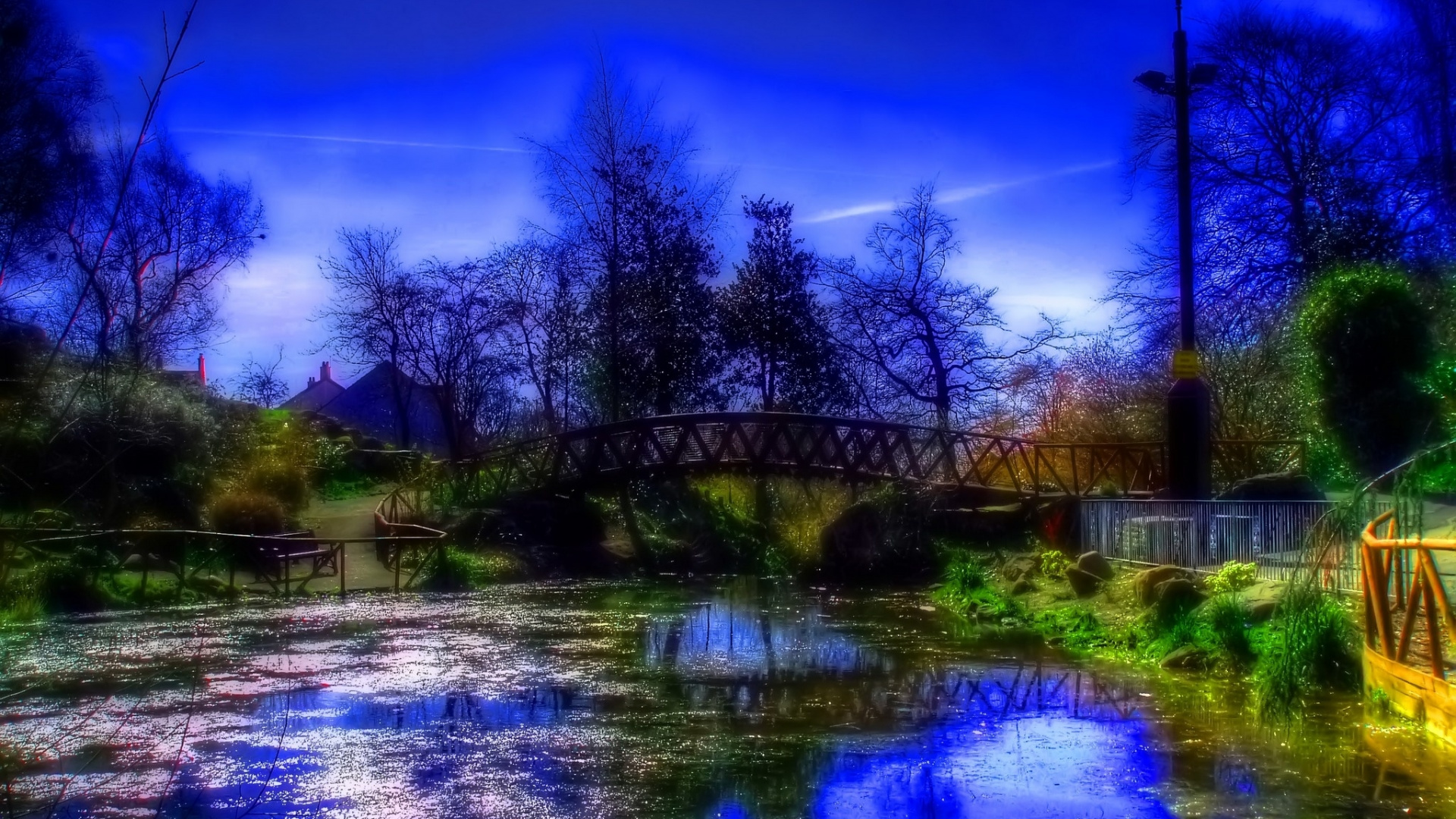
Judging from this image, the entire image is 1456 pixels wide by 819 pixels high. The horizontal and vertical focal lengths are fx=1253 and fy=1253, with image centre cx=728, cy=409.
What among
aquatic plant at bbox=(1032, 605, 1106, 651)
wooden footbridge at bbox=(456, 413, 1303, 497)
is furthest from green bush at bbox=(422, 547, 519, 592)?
aquatic plant at bbox=(1032, 605, 1106, 651)

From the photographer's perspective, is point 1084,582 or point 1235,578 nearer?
point 1235,578

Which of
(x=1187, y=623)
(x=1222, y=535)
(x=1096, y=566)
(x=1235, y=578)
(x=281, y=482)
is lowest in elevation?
(x=1187, y=623)

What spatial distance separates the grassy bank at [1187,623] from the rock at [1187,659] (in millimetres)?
10

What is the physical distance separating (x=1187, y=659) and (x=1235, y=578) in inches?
66.4

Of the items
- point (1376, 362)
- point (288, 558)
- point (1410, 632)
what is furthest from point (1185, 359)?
point (288, 558)

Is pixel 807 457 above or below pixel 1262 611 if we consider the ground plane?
above

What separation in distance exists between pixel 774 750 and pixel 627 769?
1.21 metres

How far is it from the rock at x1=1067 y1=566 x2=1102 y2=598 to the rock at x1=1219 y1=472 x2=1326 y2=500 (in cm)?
239

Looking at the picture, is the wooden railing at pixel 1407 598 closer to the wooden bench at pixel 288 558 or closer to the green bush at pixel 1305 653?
the green bush at pixel 1305 653

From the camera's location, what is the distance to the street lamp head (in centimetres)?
1494

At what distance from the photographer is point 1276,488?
59.5 ft

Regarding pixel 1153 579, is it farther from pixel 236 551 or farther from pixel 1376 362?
pixel 236 551

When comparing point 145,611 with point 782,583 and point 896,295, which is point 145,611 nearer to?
point 782,583

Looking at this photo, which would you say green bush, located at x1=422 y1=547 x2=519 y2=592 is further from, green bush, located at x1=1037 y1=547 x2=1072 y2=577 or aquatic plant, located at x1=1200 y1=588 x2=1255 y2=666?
aquatic plant, located at x1=1200 y1=588 x2=1255 y2=666
